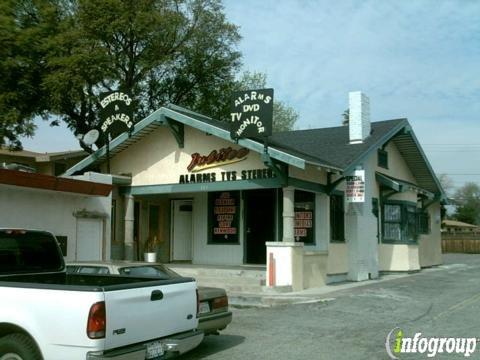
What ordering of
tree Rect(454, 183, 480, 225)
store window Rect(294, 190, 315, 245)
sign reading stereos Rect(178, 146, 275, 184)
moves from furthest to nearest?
tree Rect(454, 183, 480, 225)
store window Rect(294, 190, 315, 245)
sign reading stereos Rect(178, 146, 275, 184)

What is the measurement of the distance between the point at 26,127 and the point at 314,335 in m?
17.9

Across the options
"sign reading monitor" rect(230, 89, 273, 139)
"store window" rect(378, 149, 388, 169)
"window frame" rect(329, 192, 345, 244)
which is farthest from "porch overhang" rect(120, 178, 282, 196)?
"store window" rect(378, 149, 388, 169)

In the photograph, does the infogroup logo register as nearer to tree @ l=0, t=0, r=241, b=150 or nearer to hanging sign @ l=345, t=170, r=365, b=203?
hanging sign @ l=345, t=170, r=365, b=203

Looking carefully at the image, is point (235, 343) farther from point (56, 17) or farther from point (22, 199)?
point (56, 17)

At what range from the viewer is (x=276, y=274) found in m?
15.8

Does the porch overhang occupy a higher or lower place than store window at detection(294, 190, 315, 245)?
higher

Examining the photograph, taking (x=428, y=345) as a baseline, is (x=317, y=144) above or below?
above

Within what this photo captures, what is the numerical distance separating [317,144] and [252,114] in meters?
6.28

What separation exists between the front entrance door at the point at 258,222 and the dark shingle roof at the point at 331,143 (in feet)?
6.09

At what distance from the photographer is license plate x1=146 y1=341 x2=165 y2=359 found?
6.16 metres

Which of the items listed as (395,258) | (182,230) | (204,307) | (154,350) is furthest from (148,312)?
(395,258)

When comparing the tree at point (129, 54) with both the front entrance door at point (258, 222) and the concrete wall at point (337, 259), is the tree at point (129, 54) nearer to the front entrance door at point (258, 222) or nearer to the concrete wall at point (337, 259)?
the front entrance door at point (258, 222)

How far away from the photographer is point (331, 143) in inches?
847

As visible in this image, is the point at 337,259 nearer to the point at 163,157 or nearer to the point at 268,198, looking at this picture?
the point at 268,198
